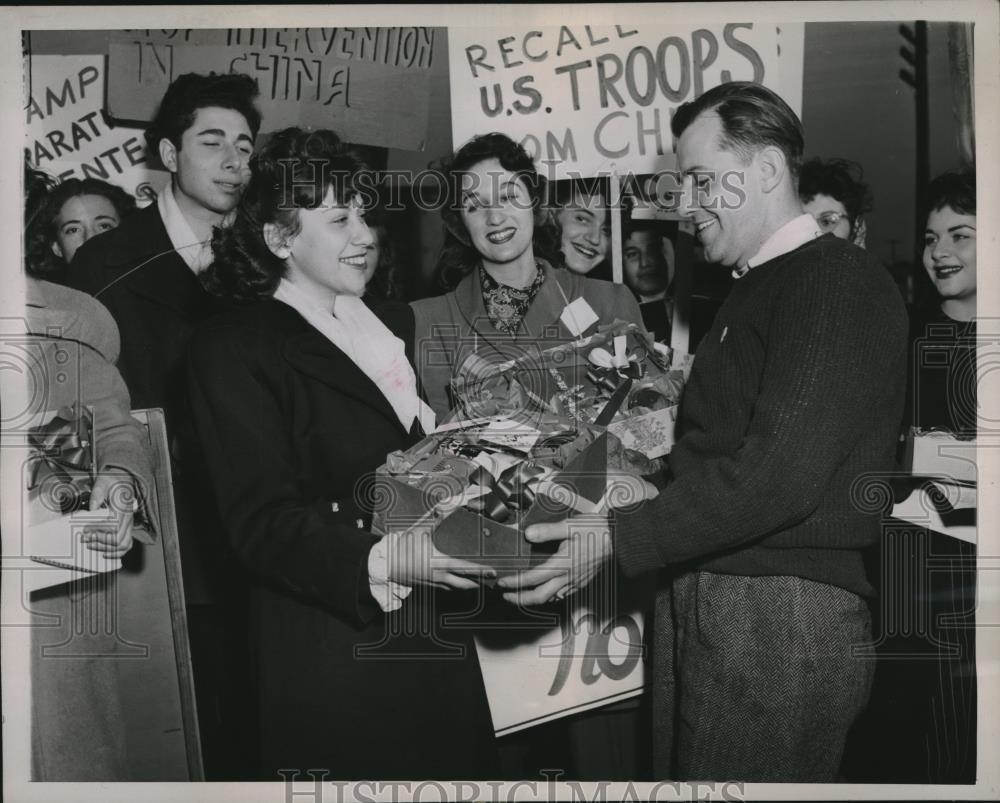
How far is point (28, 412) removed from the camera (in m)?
2.65

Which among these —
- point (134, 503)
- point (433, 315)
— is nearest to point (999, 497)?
point (433, 315)

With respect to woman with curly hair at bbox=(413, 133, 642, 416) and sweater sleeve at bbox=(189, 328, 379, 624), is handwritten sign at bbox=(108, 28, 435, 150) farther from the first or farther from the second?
sweater sleeve at bbox=(189, 328, 379, 624)

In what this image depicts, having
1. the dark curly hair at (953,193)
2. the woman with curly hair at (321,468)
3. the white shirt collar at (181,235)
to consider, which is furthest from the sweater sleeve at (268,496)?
the dark curly hair at (953,193)

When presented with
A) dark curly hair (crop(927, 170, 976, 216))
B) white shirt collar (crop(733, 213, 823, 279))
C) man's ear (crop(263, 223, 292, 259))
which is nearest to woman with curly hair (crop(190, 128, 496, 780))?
man's ear (crop(263, 223, 292, 259))

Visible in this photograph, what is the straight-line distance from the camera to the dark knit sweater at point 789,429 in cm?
209

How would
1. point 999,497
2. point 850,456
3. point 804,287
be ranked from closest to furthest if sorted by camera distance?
point 804,287 → point 850,456 → point 999,497

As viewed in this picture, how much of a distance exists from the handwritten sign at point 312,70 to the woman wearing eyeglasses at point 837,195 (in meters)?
1.06

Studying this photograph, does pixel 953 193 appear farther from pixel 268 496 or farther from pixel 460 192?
pixel 268 496

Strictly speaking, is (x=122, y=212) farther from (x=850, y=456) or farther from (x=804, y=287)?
(x=850, y=456)

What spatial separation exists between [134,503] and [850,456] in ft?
6.21

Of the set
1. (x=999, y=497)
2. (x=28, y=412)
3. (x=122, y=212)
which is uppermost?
(x=122, y=212)

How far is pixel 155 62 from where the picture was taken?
8.55 ft

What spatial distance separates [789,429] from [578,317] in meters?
0.76

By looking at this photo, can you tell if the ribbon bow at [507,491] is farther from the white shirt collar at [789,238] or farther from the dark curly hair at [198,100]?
the dark curly hair at [198,100]
